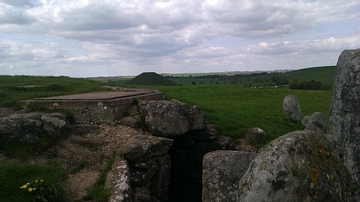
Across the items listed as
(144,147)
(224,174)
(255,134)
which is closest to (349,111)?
(224,174)

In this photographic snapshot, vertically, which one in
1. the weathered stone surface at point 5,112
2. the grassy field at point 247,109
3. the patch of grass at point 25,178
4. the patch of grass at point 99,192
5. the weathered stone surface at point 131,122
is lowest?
the grassy field at point 247,109

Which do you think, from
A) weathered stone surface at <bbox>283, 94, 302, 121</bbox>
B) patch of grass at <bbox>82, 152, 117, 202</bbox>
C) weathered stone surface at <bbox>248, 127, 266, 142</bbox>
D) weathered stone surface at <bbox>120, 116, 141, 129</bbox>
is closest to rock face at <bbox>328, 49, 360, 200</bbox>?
patch of grass at <bbox>82, 152, 117, 202</bbox>

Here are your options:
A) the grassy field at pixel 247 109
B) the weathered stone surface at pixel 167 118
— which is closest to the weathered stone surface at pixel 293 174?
the weathered stone surface at pixel 167 118

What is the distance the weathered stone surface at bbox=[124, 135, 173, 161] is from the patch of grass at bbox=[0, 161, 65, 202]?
182 centimetres

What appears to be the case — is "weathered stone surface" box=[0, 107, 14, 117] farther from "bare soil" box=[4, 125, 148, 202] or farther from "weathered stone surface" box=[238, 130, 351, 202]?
"weathered stone surface" box=[238, 130, 351, 202]

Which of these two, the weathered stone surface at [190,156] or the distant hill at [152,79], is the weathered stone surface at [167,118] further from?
the distant hill at [152,79]

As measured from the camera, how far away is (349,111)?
21.6ft

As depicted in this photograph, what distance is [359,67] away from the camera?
638cm

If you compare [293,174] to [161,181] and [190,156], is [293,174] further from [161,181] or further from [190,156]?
[190,156]

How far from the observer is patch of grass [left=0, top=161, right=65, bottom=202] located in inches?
256

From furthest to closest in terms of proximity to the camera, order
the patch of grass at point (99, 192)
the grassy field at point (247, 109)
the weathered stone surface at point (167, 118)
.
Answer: the grassy field at point (247, 109)
the weathered stone surface at point (167, 118)
the patch of grass at point (99, 192)

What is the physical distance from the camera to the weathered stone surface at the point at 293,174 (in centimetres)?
420

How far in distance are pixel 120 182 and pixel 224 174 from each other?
2.28 metres

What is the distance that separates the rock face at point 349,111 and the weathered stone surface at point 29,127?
7.11 m
